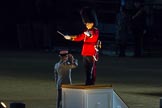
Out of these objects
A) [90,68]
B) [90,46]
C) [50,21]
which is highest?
[90,46]

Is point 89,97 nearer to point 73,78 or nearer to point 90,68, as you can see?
point 90,68

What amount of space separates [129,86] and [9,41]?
70.0 feet

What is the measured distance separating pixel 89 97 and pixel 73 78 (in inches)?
418

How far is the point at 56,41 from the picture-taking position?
37281 mm

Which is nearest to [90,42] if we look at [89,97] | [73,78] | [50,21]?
[89,97]

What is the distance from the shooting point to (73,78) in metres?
20.1

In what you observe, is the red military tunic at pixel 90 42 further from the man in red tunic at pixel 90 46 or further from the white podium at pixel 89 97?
the white podium at pixel 89 97

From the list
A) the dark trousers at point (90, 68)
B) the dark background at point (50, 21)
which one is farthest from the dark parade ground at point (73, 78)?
the dark background at point (50, 21)

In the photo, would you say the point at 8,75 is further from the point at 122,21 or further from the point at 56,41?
the point at 56,41

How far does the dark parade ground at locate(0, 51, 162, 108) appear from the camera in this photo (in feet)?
50.0

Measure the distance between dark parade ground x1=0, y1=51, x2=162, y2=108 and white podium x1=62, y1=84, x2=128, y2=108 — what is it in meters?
4.16

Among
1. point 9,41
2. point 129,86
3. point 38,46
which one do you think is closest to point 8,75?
point 129,86

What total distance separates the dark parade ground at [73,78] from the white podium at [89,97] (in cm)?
416

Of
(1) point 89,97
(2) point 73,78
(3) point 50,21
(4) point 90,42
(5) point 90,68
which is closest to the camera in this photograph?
(1) point 89,97
